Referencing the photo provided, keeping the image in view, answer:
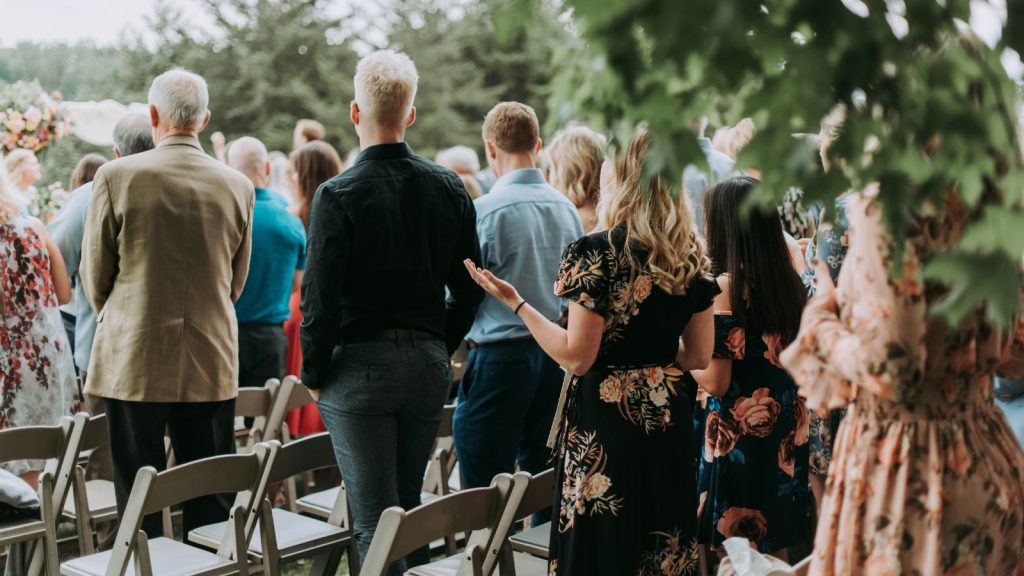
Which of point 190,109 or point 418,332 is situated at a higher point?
point 190,109

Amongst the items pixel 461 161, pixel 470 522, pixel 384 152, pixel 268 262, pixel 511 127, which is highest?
pixel 461 161

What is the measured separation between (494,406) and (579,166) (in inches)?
42.9

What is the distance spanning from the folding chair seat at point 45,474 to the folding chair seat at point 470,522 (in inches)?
54.5

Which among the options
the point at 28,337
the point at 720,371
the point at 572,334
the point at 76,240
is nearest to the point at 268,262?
the point at 76,240

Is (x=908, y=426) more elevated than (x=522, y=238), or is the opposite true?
(x=522, y=238)

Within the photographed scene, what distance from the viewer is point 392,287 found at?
3592 mm

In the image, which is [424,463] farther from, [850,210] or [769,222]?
[850,210]

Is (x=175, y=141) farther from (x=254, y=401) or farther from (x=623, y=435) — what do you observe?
(x=623, y=435)

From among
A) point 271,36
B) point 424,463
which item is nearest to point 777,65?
point 424,463

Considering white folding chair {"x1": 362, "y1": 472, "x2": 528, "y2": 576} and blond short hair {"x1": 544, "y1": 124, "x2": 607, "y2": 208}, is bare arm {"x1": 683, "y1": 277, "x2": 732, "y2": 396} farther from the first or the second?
blond short hair {"x1": 544, "y1": 124, "x2": 607, "y2": 208}

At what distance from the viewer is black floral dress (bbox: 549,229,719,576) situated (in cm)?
318

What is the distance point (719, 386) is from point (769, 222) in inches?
22.0

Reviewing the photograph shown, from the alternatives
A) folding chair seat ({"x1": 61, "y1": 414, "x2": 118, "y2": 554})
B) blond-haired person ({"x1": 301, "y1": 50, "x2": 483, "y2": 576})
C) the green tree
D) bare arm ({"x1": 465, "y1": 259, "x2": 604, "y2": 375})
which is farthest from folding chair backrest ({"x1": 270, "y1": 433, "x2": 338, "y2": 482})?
the green tree

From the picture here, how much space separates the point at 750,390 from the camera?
12.2ft
